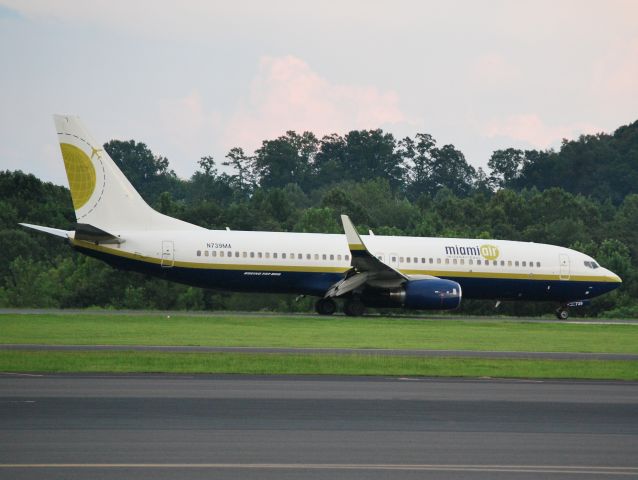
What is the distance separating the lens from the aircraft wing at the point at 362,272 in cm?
4391

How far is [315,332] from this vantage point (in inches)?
1489

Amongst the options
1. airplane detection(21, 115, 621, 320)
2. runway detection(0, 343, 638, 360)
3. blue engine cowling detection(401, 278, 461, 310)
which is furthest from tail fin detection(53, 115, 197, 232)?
runway detection(0, 343, 638, 360)

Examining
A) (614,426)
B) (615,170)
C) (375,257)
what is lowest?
(614,426)

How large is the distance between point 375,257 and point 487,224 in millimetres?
51567

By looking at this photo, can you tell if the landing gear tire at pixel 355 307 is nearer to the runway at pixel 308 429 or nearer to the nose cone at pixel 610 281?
the nose cone at pixel 610 281

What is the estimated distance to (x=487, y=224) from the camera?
3772 inches

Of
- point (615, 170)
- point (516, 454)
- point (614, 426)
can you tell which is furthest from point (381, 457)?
point (615, 170)

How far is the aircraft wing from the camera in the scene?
4391 cm

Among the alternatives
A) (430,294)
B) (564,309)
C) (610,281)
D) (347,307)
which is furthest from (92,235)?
(610,281)

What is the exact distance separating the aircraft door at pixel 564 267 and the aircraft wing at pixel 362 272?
26.4ft

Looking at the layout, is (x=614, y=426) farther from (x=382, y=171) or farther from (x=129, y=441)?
(x=382, y=171)

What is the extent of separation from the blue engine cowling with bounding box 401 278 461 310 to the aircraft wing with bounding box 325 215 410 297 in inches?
22.7

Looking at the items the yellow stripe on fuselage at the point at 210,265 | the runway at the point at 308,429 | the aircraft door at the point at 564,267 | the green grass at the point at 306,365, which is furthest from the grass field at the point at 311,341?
the aircraft door at the point at 564,267

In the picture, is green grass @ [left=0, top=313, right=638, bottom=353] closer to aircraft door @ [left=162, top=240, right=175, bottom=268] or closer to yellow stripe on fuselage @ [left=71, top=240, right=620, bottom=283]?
yellow stripe on fuselage @ [left=71, top=240, right=620, bottom=283]
